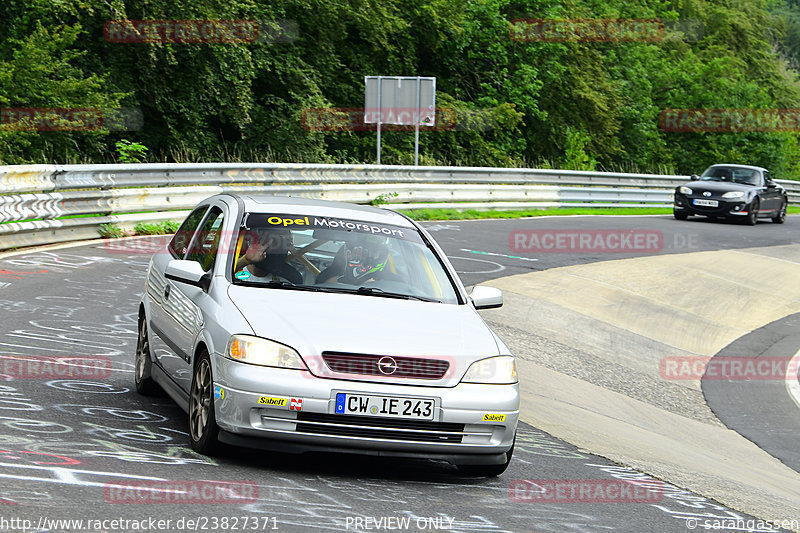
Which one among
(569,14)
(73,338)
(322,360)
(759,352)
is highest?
(569,14)

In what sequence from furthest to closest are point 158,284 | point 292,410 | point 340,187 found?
point 340,187 < point 158,284 < point 292,410

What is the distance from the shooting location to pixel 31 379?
7688 millimetres

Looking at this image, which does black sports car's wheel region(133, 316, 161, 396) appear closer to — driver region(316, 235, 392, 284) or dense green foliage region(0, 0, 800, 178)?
driver region(316, 235, 392, 284)

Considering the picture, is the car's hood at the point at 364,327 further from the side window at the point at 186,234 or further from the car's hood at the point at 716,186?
the car's hood at the point at 716,186

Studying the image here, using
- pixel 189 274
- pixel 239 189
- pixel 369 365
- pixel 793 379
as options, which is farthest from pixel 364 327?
pixel 239 189

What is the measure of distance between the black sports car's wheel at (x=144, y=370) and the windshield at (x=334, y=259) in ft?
4.42

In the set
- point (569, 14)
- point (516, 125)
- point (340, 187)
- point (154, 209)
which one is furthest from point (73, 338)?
point (569, 14)

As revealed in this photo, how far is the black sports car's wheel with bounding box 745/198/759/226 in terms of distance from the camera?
29578 millimetres

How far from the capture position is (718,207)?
95.9ft

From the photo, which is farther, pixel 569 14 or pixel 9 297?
pixel 569 14

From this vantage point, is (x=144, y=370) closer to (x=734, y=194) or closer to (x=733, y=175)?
(x=734, y=194)

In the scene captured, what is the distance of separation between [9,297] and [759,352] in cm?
951

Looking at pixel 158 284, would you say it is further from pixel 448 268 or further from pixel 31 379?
pixel 448 268

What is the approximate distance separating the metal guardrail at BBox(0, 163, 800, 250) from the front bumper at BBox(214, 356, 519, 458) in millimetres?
9586
